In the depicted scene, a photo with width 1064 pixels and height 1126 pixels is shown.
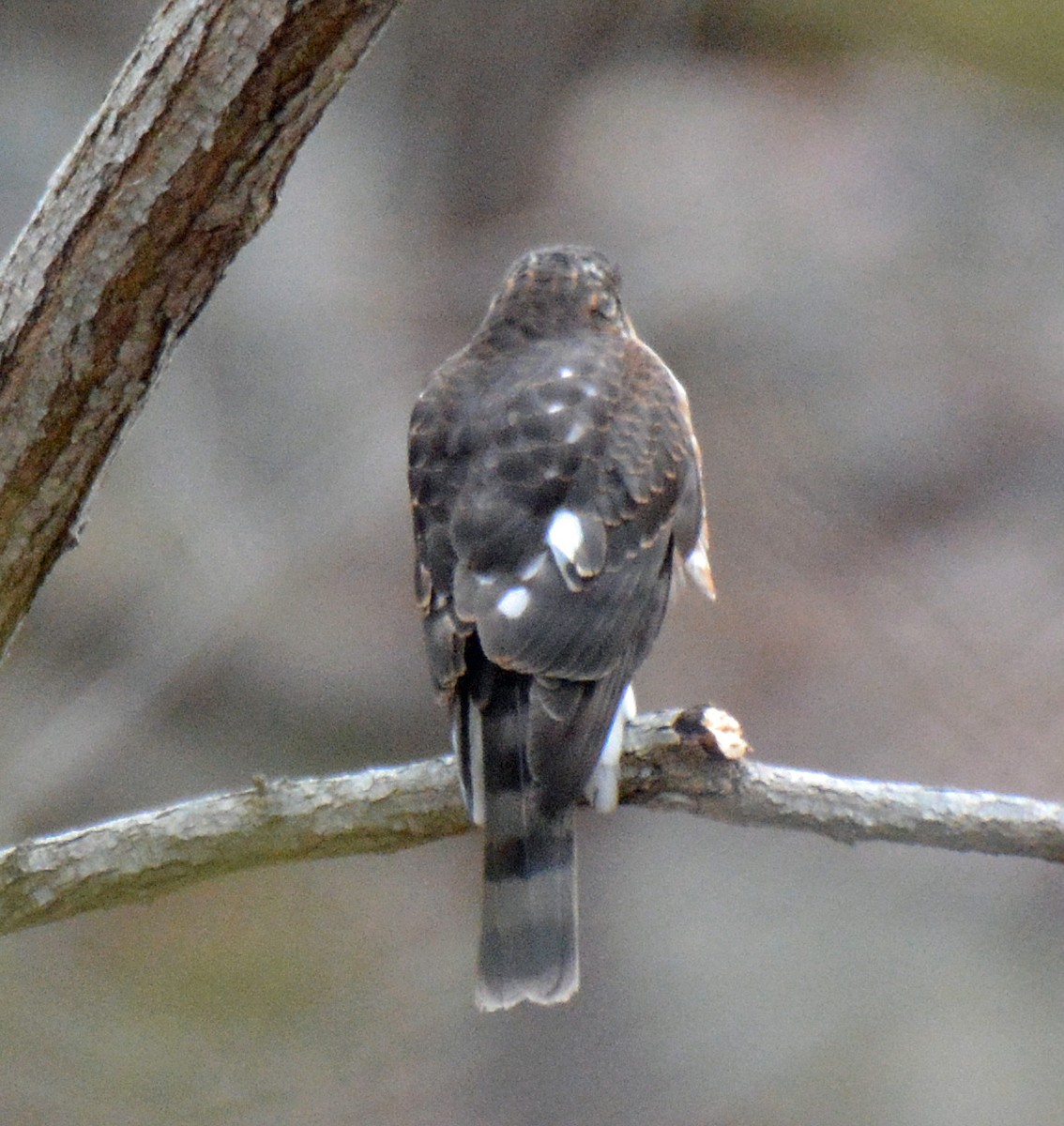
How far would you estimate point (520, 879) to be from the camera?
2986 mm

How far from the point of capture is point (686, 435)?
11.1 feet

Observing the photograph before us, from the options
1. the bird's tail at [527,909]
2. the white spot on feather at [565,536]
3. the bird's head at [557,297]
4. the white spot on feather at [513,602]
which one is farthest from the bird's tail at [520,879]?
the bird's head at [557,297]

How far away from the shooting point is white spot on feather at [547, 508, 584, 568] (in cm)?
308

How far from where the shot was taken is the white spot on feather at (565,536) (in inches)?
121

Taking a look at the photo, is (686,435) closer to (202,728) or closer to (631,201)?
(202,728)

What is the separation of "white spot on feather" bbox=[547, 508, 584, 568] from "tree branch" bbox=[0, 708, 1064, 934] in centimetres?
35

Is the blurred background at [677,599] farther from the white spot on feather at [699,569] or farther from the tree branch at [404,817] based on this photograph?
the tree branch at [404,817]

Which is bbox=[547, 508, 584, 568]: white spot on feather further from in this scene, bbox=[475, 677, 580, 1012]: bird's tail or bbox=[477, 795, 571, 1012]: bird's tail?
bbox=[477, 795, 571, 1012]: bird's tail

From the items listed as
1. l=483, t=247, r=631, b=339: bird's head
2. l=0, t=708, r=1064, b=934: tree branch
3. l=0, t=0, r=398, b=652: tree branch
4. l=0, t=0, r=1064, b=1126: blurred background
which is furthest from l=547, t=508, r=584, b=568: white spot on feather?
l=0, t=0, r=1064, b=1126: blurred background

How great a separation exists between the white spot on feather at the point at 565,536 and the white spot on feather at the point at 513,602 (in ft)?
0.31

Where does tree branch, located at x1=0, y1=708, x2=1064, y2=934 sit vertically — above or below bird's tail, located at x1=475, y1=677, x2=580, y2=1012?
above

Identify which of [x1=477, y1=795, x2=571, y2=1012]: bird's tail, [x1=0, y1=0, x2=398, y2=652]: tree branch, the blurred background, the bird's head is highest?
[x1=0, y1=0, x2=398, y2=652]: tree branch

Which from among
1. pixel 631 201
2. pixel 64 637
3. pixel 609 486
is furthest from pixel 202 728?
pixel 609 486

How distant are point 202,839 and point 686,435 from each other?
1241 millimetres
